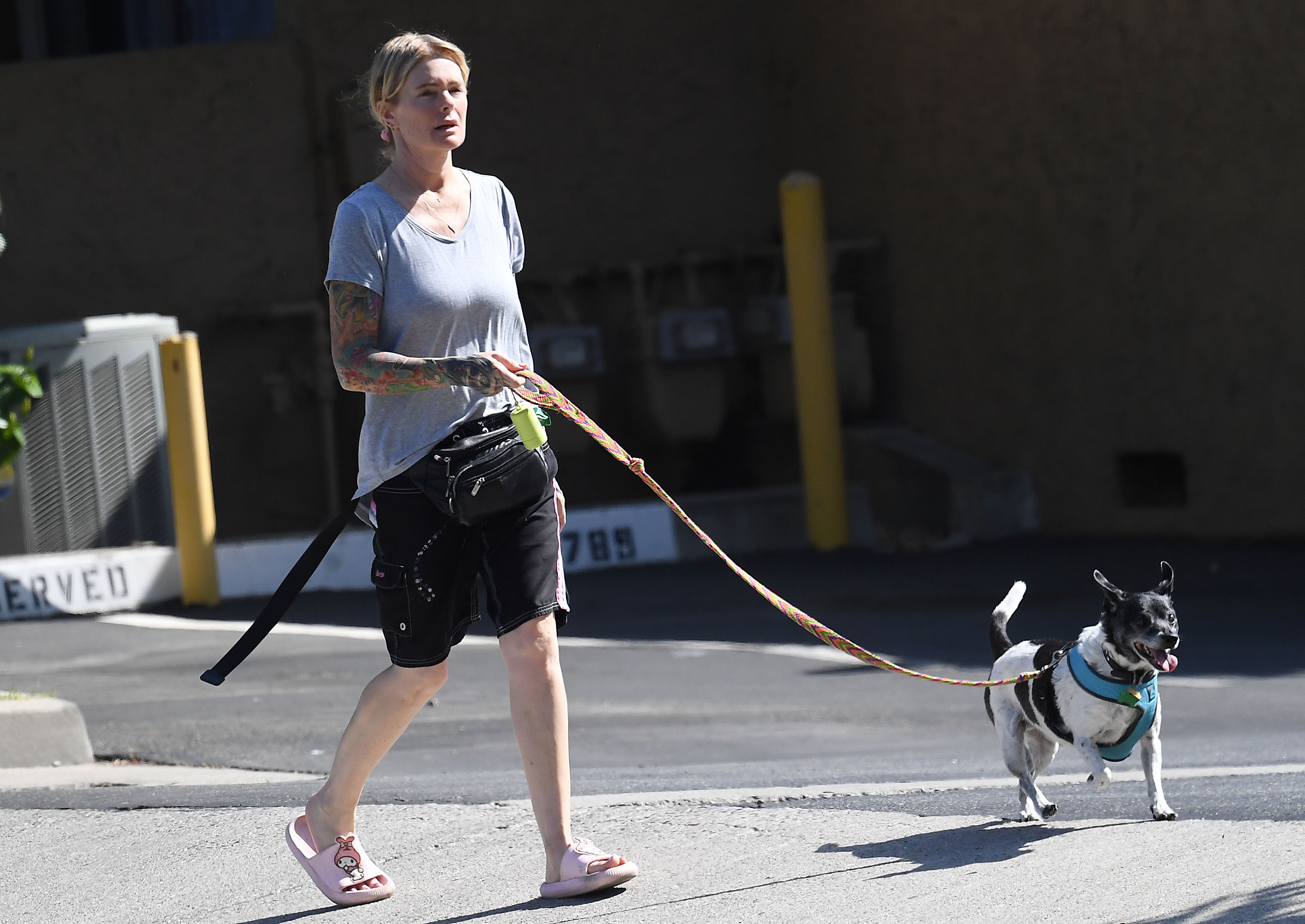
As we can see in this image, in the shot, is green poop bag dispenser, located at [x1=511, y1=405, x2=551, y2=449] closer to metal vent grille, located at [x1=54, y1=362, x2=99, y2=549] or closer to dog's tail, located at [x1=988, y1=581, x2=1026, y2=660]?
dog's tail, located at [x1=988, y1=581, x2=1026, y2=660]

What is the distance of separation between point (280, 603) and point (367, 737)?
1.21 feet

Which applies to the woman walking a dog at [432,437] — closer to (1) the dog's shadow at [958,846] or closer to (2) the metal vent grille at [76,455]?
(1) the dog's shadow at [958,846]

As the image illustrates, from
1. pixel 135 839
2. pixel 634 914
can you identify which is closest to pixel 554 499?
pixel 634 914

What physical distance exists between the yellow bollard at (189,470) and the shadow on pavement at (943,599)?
0.62ft

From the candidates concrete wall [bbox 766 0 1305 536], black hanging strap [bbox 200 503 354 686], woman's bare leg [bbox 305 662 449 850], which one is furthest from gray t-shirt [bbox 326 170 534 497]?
concrete wall [bbox 766 0 1305 536]

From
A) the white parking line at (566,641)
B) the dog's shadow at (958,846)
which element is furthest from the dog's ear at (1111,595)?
the white parking line at (566,641)

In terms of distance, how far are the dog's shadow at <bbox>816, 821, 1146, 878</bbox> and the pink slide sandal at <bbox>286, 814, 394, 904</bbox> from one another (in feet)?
3.44

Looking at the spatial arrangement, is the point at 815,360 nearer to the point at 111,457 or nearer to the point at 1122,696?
the point at 111,457

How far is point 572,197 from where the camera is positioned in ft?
45.3

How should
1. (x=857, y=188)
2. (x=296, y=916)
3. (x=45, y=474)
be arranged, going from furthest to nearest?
(x=857, y=188) < (x=45, y=474) < (x=296, y=916)

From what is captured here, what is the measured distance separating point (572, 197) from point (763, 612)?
17.4 ft

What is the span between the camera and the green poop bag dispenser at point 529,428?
3.68m

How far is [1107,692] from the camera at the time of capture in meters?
4.12

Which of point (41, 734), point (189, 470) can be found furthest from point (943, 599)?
point (41, 734)
